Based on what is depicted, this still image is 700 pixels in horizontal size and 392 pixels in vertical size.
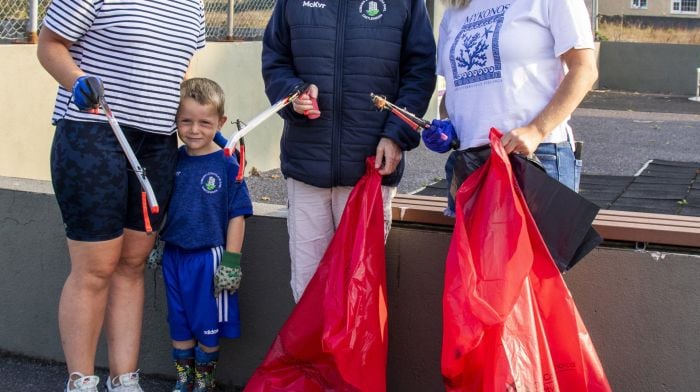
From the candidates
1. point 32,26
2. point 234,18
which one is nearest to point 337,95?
point 32,26

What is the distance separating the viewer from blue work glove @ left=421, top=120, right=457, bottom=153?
3275mm

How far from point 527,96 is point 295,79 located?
840 mm

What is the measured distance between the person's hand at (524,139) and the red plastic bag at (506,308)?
43mm

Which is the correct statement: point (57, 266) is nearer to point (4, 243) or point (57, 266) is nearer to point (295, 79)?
point (4, 243)

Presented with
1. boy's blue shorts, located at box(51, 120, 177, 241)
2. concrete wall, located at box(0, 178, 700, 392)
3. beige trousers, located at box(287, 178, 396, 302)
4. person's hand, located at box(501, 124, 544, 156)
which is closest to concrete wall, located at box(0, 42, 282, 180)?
concrete wall, located at box(0, 178, 700, 392)

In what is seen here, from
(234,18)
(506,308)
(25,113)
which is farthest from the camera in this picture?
(234,18)

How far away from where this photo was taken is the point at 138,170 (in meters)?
3.44

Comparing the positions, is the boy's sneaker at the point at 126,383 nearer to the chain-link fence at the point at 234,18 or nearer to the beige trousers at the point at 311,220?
the beige trousers at the point at 311,220

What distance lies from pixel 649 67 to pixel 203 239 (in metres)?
21.1

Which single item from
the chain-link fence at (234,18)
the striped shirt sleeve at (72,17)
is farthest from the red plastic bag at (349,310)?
the chain-link fence at (234,18)

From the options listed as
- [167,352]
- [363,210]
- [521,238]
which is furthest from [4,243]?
[521,238]

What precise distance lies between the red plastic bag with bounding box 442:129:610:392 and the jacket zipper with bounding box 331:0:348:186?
1.66 ft

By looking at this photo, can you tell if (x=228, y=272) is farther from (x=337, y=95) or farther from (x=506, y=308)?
(x=506, y=308)

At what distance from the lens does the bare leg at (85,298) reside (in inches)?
141
